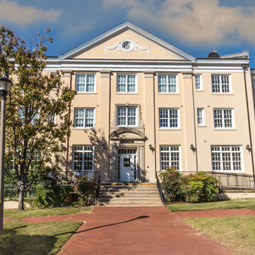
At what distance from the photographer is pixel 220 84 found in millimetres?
21141

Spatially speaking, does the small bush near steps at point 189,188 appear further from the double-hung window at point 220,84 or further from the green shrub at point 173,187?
the double-hung window at point 220,84

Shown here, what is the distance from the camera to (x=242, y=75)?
21266 millimetres

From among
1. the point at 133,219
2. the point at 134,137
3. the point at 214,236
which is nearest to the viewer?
the point at 214,236

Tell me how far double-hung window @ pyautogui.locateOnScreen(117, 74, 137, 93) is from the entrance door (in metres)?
5.61

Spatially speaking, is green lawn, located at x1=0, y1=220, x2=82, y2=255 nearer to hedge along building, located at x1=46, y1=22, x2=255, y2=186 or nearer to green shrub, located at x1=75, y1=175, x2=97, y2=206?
green shrub, located at x1=75, y1=175, x2=97, y2=206

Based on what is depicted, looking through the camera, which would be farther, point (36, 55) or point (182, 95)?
point (182, 95)

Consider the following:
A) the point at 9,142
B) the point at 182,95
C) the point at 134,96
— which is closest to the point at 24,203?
the point at 9,142

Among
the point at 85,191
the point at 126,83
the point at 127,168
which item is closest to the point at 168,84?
the point at 126,83

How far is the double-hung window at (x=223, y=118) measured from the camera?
20406mm

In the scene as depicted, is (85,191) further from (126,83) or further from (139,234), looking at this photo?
(126,83)

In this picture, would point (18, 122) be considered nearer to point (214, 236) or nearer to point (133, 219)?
point (133, 219)

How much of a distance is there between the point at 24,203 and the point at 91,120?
26.3 feet

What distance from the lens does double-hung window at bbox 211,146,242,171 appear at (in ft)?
64.4

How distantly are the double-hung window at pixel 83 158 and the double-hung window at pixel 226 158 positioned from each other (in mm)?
9959
